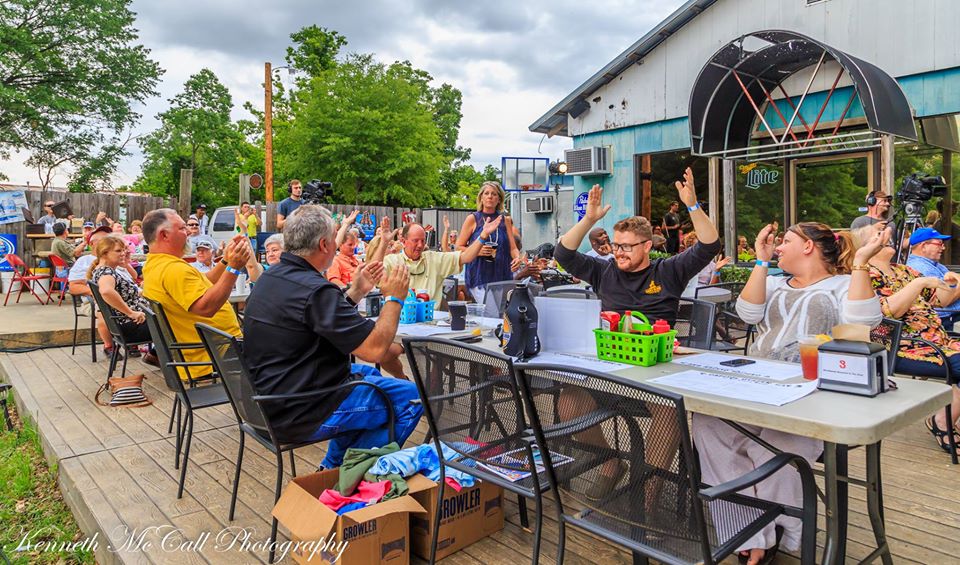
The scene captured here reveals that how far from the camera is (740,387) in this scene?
1.97 metres

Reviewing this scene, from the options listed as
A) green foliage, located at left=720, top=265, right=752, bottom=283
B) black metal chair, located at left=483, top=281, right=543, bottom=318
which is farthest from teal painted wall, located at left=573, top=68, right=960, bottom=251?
black metal chair, located at left=483, top=281, right=543, bottom=318

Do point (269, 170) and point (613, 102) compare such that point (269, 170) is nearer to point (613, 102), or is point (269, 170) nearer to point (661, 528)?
point (613, 102)

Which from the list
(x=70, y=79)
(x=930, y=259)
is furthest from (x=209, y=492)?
(x=70, y=79)

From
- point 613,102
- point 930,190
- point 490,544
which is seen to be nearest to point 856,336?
point 490,544

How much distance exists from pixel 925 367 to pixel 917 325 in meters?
0.27

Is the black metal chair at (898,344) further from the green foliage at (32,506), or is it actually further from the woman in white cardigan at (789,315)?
the green foliage at (32,506)

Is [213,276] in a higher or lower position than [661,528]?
higher

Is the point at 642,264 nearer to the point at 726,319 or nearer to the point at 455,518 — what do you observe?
the point at 455,518

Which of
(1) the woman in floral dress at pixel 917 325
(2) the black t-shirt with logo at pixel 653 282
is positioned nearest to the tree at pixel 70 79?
(2) the black t-shirt with logo at pixel 653 282

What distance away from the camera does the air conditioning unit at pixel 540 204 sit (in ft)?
47.0

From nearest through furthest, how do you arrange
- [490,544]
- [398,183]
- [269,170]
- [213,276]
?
[490,544], [213,276], [269,170], [398,183]

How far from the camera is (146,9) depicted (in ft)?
67.3

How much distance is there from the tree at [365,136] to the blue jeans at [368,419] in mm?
19263

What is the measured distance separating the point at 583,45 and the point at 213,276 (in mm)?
11487
